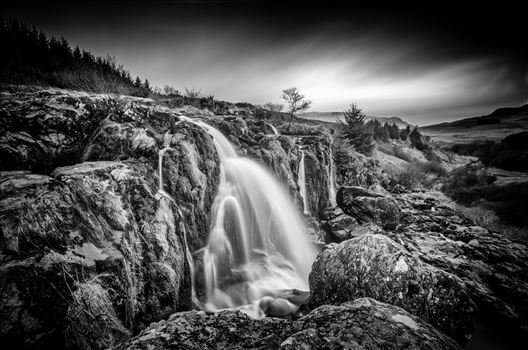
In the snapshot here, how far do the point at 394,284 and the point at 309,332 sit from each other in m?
3.23

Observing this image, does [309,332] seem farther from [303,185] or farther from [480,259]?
[303,185]

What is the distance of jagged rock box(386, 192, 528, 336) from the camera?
22.3ft

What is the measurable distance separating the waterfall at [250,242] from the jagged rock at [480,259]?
19.1ft

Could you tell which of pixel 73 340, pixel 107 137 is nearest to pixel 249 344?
pixel 73 340

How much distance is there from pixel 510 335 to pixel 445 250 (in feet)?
12.9

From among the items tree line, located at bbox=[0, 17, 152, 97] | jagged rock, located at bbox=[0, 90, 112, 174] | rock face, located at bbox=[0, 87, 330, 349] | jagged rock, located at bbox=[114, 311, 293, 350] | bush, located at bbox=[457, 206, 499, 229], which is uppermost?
tree line, located at bbox=[0, 17, 152, 97]

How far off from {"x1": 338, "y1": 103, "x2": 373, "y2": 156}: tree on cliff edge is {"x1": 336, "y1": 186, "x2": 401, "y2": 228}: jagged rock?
1668 cm

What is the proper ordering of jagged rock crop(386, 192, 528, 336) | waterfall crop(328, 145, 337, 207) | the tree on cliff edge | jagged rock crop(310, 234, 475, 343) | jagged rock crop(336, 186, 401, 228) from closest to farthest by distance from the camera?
jagged rock crop(310, 234, 475, 343), jagged rock crop(386, 192, 528, 336), jagged rock crop(336, 186, 401, 228), waterfall crop(328, 145, 337, 207), the tree on cliff edge

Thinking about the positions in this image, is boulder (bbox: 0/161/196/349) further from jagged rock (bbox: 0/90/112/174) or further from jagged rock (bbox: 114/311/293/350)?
jagged rock (bbox: 114/311/293/350)

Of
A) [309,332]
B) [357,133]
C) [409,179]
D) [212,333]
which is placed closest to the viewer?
[309,332]

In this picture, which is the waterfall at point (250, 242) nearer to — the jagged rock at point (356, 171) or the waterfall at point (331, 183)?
the waterfall at point (331, 183)

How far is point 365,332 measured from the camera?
119 inches

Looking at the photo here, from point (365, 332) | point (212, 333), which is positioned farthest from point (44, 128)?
point (365, 332)

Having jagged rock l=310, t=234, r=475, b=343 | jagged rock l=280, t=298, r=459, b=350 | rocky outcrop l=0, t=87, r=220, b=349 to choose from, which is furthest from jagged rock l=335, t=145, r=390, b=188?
jagged rock l=280, t=298, r=459, b=350
